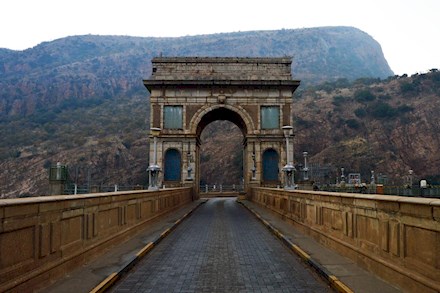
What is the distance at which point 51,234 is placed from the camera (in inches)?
260

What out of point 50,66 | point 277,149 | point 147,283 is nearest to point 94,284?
point 147,283

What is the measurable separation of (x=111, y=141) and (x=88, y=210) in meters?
82.8

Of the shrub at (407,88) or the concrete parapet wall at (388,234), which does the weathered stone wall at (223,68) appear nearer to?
the concrete parapet wall at (388,234)

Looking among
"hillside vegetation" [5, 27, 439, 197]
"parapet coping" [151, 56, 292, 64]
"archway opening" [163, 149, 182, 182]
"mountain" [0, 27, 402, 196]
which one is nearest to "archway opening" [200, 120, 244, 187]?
"hillside vegetation" [5, 27, 439, 197]

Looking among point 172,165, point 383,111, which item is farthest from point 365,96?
point 172,165

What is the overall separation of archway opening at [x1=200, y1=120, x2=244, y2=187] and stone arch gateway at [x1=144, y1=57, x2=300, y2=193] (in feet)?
129

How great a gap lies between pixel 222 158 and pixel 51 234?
251 ft

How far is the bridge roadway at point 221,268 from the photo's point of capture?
23.0 feet

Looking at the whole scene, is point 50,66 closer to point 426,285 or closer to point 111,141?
point 111,141

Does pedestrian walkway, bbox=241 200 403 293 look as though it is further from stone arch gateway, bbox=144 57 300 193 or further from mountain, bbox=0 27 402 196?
mountain, bbox=0 27 402 196

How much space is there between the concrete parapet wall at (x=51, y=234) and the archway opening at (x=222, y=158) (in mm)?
63851

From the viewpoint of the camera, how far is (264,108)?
34.8 meters

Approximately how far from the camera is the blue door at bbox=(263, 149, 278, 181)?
112 feet

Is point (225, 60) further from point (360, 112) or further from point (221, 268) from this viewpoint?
point (360, 112)
